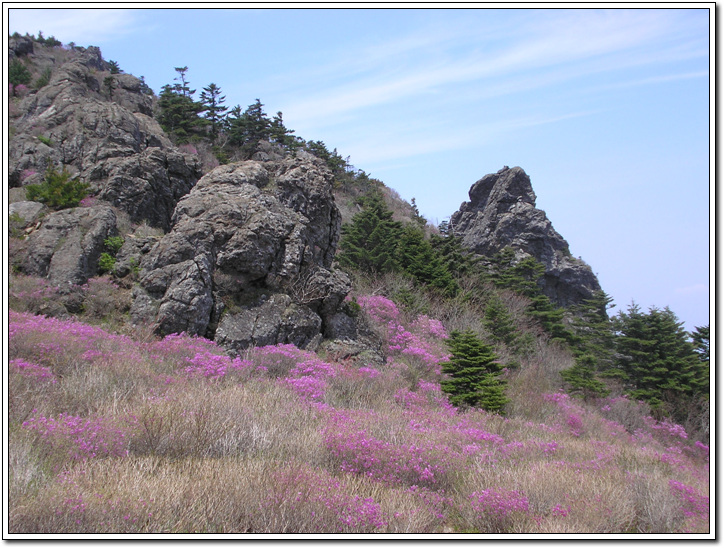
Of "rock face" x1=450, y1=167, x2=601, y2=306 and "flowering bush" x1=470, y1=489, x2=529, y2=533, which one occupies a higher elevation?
"rock face" x1=450, y1=167, x2=601, y2=306

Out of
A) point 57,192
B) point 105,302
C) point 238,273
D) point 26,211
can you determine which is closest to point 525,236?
point 238,273

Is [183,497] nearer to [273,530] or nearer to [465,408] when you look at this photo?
[273,530]

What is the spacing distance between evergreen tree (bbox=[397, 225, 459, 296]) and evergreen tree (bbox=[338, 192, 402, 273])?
1.95ft

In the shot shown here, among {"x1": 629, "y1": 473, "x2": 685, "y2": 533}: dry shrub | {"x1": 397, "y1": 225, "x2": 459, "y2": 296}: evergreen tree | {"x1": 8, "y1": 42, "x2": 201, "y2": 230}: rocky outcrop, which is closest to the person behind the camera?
{"x1": 629, "y1": 473, "x2": 685, "y2": 533}: dry shrub

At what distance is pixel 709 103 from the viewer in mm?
5008

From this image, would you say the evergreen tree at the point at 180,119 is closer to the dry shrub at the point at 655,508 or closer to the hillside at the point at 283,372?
the hillside at the point at 283,372

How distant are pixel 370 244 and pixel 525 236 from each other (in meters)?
23.1

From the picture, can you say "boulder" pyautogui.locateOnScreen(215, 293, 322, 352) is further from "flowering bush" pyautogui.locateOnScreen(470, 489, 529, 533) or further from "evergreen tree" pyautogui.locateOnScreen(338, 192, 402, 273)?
"evergreen tree" pyautogui.locateOnScreen(338, 192, 402, 273)

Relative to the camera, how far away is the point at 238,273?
13.1m

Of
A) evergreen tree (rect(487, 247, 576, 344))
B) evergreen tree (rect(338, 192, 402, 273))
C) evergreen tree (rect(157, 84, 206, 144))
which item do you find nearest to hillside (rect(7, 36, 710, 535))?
evergreen tree (rect(338, 192, 402, 273))

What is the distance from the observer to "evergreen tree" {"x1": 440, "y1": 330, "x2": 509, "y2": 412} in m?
11.9

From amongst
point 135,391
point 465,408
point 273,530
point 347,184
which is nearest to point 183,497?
point 273,530

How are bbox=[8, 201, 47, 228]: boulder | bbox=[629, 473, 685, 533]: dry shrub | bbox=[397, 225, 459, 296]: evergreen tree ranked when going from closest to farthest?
1. bbox=[629, 473, 685, 533]: dry shrub
2. bbox=[8, 201, 47, 228]: boulder
3. bbox=[397, 225, 459, 296]: evergreen tree

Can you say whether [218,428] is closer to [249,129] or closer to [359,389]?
[359,389]
